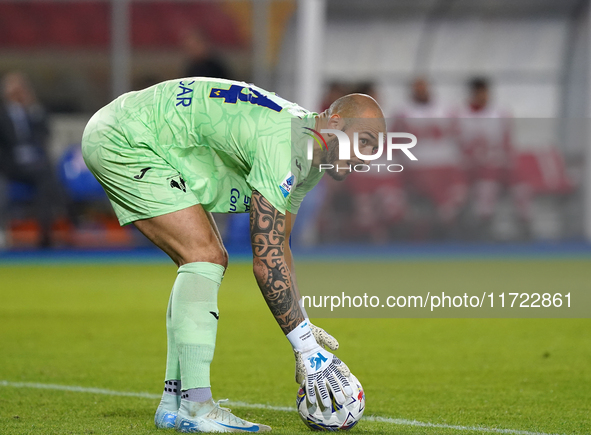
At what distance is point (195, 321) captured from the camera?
4.02 meters

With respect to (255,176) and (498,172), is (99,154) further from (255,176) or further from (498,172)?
(498,172)

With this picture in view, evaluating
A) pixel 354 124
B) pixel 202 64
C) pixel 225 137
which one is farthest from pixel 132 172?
pixel 202 64

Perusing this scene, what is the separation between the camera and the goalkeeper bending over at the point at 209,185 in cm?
383

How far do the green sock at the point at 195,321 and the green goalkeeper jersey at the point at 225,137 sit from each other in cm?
35

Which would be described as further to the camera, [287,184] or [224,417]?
[224,417]

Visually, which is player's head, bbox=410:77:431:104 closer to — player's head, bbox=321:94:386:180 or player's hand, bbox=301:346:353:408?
player's head, bbox=321:94:386:180

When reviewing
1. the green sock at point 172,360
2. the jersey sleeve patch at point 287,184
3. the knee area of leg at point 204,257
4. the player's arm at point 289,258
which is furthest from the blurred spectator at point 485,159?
the jersey sleeve patch at point 287,184

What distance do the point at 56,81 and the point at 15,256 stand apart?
680cm

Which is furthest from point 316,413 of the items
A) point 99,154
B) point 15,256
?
point 15,256

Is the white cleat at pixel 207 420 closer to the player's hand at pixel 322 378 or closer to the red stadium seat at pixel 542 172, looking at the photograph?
the player's hand at pixel 322 378

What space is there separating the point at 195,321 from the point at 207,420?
0.41 m

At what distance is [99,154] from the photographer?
13.8 ft

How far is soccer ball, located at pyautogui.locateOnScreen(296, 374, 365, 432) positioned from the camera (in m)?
3.95

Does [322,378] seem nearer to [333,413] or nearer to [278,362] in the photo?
[333,413]
